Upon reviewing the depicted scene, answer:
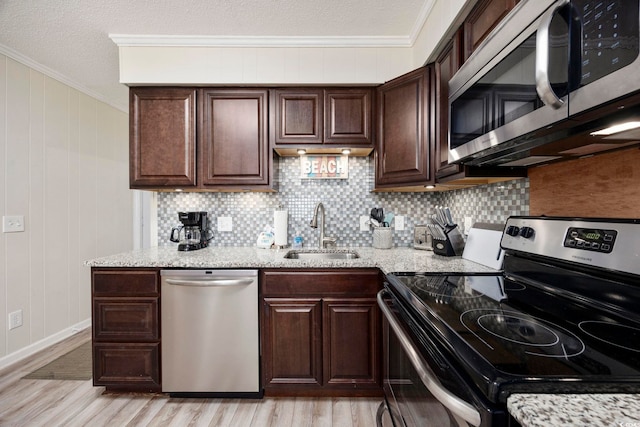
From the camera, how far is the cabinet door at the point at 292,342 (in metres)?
1.87

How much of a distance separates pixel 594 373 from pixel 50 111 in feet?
12.6

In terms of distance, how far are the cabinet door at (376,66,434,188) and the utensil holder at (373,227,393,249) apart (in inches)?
13.7

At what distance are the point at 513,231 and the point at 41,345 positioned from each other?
3627 millimetres

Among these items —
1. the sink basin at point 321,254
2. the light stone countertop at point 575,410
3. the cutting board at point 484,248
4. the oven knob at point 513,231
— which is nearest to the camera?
the light stone countertop at point 575,410

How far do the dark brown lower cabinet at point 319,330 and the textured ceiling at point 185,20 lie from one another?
5.29 feet

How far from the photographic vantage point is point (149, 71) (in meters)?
2.19

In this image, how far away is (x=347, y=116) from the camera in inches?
88.0

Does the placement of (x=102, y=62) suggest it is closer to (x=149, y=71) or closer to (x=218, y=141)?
(x=149, y=71)

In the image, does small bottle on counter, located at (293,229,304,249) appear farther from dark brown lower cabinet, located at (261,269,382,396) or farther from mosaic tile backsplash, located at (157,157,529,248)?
dark brown lower cabinet, located at (261,269,382,396)

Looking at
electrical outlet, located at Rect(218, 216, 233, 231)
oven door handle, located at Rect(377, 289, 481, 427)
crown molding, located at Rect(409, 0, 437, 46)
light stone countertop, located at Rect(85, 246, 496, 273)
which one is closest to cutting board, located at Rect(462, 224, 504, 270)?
light stone countertop, located at Rect(85, 246, 496, 273)

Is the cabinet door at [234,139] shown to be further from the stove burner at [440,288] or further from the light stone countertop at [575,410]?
the light stone countertop at [575,410]

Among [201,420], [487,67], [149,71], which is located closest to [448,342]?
[487,67]

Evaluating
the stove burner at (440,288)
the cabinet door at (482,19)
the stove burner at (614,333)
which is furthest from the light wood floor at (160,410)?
the cabinet door at (482,19)

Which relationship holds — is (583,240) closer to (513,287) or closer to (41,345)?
(513,287)
